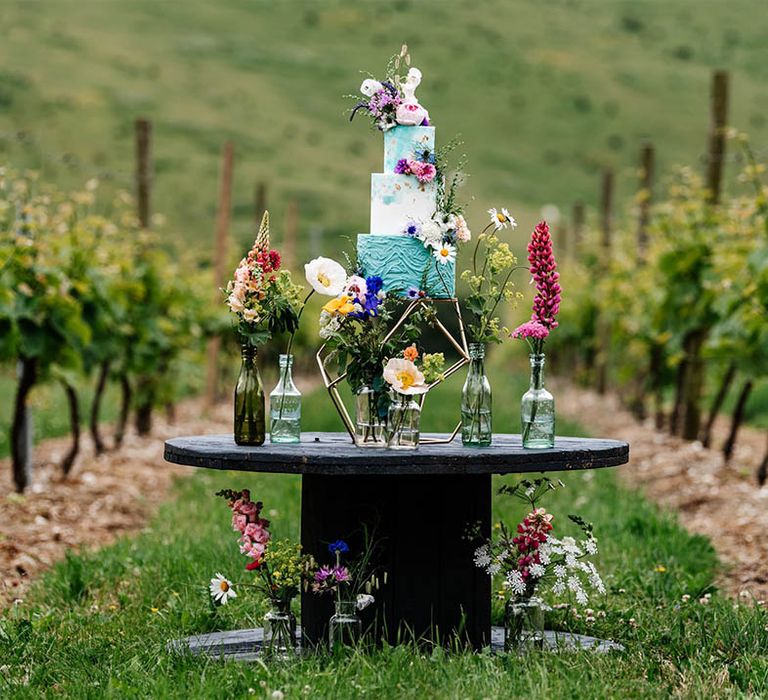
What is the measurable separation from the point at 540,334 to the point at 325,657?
1470 mm

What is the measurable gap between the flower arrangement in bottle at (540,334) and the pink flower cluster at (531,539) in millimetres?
356

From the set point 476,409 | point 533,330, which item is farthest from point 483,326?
point 476,409

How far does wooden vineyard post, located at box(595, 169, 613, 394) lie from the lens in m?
21.2

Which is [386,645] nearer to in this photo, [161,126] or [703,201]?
[703,201]

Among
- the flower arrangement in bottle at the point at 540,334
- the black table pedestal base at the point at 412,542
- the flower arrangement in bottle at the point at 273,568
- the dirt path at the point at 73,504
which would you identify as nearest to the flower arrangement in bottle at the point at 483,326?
the flower arrangement in bottle at the point at 540,334

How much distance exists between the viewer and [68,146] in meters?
62.6

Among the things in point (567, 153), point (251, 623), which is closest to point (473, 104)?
point (567, 153)

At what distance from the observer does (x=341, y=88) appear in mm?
89688

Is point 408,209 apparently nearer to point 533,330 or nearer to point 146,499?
point 533,330

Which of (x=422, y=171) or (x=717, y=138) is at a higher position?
(x=717, y=138)

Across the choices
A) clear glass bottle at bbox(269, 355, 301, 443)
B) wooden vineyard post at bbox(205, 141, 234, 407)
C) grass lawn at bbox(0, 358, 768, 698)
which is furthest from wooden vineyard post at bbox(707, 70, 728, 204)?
clear glass bottle at bbox(269, 355, 301, 443)

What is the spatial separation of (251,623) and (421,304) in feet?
5.65

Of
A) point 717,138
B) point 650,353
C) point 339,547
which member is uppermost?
point 717,138

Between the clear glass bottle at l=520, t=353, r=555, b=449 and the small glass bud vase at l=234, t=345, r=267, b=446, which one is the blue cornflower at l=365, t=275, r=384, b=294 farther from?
the clear glass bottle at l=520, t=353, r=555, b=449
